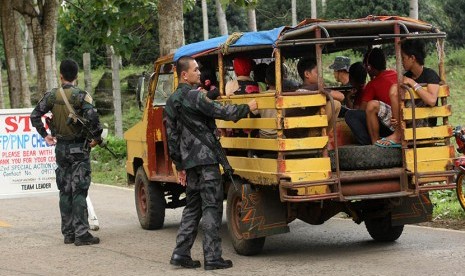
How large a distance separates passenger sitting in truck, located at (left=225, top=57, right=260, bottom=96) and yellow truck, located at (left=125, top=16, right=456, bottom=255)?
12 centimetres

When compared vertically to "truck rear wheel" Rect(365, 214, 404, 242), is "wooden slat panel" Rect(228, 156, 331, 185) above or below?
above

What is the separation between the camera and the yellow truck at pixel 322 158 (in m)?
8.81

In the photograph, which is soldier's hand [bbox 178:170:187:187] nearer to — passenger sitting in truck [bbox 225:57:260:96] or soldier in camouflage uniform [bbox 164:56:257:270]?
soldier in camouflage uniform [bbox 164:56:257:270]

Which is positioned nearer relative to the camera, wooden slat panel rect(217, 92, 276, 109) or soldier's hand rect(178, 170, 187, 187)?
wooden slat panel rect(217, 92, 276, 109)

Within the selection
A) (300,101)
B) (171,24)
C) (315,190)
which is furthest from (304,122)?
(171,24)

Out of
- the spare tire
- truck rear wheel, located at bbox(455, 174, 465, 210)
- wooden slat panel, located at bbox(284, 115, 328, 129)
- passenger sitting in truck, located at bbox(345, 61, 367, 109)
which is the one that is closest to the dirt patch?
truck rear wheel, located at bbox(455, 174, 465, 210)

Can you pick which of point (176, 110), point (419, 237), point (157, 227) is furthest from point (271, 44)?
point (157, 227)

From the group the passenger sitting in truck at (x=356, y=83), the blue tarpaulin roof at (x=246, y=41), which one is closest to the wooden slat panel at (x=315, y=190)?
the blue tarpaulin roof at (x=246, y=41)

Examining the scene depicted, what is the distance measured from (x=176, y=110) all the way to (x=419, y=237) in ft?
10.8

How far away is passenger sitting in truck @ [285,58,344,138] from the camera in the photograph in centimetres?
903

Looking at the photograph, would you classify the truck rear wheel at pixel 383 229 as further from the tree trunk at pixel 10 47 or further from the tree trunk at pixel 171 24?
the tree trunk at pixel 10 47

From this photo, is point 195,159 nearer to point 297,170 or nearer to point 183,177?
point 183,177

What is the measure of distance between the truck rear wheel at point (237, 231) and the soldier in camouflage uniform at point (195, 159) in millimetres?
538

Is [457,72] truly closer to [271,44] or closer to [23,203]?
[23,203]
